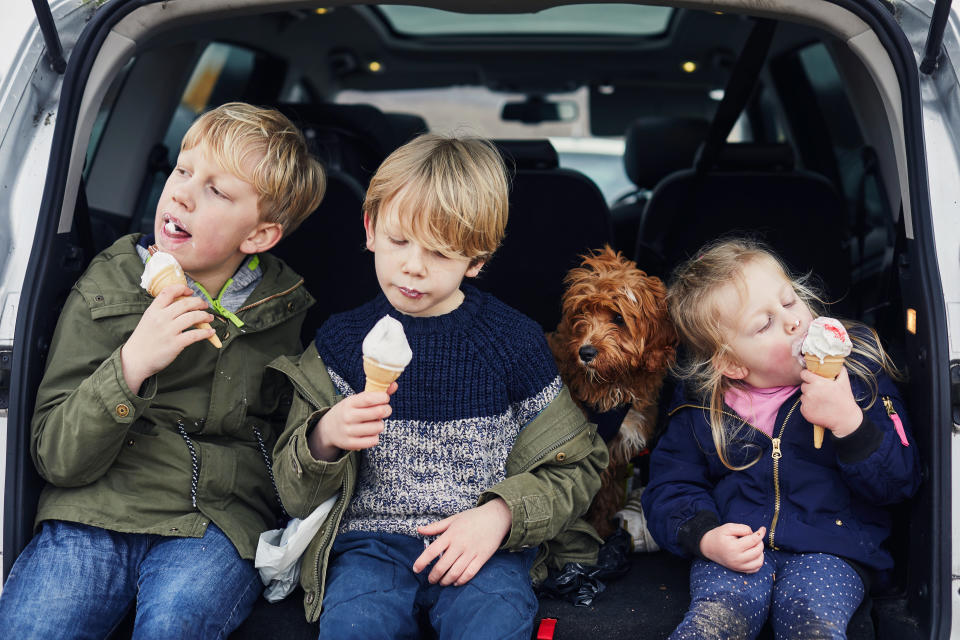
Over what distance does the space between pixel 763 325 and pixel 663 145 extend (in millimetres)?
1940

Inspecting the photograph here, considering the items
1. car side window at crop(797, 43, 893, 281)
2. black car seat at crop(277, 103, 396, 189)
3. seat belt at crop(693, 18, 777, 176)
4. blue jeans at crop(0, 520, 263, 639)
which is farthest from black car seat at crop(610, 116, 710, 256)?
blue jeans at crop(0, 520, 263, 639)

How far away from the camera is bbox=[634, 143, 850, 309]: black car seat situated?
2.99m

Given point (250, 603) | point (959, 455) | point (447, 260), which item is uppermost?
point (447, 260)

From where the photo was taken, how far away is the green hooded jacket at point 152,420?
188 centimetres

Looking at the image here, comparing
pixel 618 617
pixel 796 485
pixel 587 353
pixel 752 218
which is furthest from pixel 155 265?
pixel 752 218

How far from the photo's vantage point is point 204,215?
83.7 inches

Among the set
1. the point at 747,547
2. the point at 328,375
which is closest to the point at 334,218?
the point at 328,375

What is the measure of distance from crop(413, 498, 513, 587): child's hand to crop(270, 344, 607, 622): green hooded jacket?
32 mm

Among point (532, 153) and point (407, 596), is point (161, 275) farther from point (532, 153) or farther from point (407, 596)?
point (532, 153)

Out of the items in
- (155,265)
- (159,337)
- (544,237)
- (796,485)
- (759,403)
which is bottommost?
(796,485)

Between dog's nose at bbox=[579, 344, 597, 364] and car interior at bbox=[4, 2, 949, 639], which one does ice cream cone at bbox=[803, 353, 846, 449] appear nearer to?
car interior at bbox=[4, 2, 949, 639]

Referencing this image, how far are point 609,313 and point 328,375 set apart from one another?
69 cm

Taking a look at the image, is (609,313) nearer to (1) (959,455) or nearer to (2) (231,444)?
(1) (959,455)

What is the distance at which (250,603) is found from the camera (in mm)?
2010
